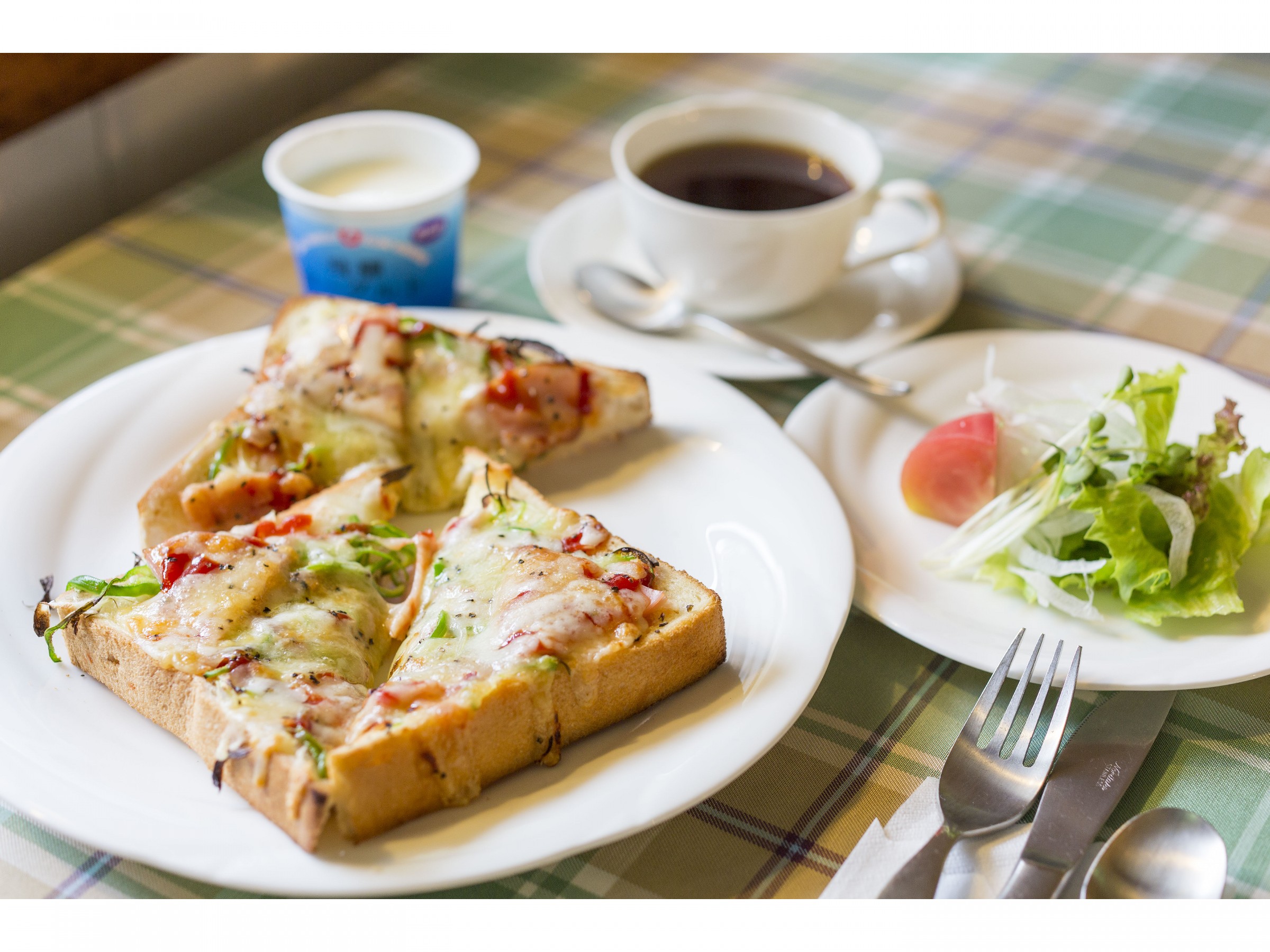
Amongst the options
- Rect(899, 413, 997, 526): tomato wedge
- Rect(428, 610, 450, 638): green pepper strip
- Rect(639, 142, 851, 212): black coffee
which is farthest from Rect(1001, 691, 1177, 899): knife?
Rect(639, 142, 851, 212): black coffee

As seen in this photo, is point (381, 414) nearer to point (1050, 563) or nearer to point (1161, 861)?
point (1050, 563)

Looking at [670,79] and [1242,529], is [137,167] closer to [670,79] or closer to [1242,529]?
[670,79]

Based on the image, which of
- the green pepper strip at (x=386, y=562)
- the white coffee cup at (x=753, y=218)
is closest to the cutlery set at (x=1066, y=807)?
the green pepper strip at (x=386, y=562)

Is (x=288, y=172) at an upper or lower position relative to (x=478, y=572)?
upper

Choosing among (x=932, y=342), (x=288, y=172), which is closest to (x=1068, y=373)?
(x=932, y=342)

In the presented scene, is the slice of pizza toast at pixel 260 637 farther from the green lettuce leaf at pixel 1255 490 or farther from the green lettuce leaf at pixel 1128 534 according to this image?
the green lettuce leaf at pixel 1255 490

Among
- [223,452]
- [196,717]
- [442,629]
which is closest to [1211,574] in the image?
[442,629]
